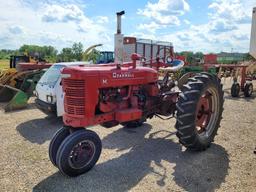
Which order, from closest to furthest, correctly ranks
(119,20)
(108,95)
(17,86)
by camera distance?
(108,95) < (17,86) < (119,20)

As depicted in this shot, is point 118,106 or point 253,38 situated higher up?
point 253,38

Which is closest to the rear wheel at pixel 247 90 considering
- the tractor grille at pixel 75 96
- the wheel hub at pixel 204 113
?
the wheel hub at pixel 204 113

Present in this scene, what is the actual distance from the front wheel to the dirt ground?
0.14m

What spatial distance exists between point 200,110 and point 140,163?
1630 mm

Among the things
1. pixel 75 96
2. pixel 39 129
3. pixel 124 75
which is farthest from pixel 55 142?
pixel 39 129

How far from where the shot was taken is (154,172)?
419cm

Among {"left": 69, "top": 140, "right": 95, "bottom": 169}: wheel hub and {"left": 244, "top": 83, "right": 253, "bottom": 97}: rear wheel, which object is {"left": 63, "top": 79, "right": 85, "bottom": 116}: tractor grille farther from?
{"left": 244, "top": 83, "right": 253, "bottom": 97}: rear wheel

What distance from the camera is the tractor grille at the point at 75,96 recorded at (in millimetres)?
4023

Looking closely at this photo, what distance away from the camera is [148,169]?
14.1 feet

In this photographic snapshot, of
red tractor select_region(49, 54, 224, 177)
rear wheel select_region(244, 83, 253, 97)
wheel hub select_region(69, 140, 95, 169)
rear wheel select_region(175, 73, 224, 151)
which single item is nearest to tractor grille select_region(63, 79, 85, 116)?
red tractor select_region(49, 54, 224, 177)

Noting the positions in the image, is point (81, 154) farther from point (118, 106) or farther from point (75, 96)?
point (118, 106)

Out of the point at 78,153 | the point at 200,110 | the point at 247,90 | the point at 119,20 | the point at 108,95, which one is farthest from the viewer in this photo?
the point at 119,20

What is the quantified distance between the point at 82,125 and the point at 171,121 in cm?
362

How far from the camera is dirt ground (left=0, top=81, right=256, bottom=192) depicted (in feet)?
12.5
